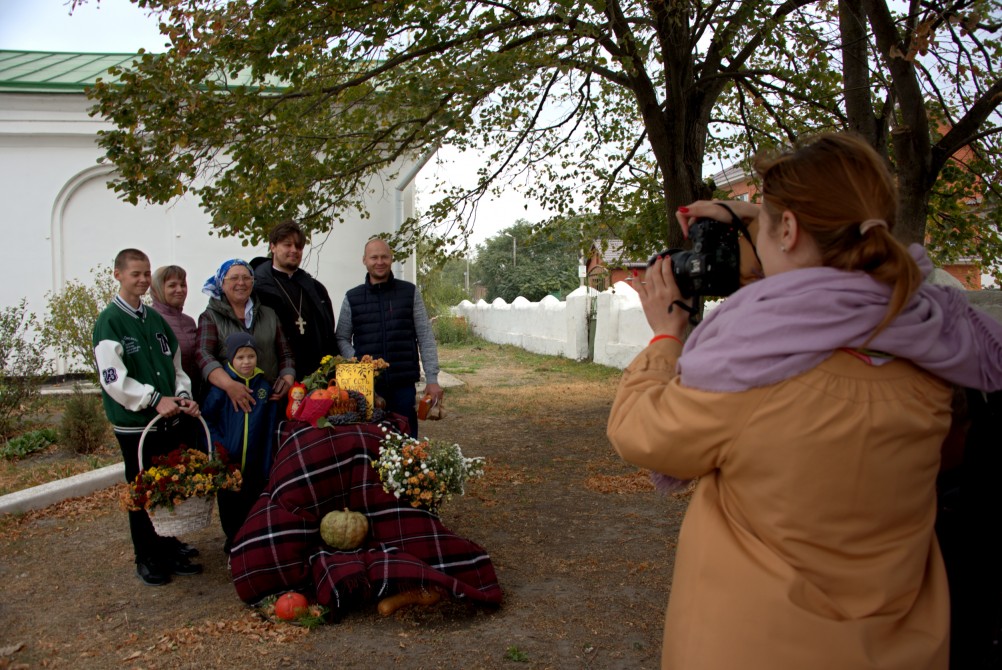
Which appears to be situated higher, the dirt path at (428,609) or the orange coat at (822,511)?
the orange coat at (822,511)

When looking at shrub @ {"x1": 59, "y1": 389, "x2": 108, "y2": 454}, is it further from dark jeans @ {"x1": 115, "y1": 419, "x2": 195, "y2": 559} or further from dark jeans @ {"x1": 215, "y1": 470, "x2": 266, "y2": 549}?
dark jeans @ {"x1": 215, "y1": 470, "x2": 266, "y2": 549}

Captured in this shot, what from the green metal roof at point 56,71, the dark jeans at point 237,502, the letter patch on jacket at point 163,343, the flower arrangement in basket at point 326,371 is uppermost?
the green metal roof at point 56,71

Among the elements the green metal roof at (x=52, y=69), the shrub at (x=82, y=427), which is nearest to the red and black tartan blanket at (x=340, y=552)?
the shrub at (x=82, y=427)

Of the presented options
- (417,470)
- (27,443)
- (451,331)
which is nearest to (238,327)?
(417,470)

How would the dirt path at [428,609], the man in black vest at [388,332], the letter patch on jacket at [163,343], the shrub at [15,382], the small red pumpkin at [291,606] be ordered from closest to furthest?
the dirt path at [428,609], the small red pumpkin at [291,606], the letter patch on jacket at [163,343], the man in black vest at [388,332], the shrub at [15,382]

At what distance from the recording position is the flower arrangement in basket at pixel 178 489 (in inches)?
165

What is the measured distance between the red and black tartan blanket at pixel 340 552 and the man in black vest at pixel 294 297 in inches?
39.8

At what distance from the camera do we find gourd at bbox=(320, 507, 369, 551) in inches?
161

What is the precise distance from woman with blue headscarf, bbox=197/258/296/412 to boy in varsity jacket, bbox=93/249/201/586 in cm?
18

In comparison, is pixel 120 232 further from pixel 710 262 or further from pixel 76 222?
pixel 710 262

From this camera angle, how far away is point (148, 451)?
4.54 metres

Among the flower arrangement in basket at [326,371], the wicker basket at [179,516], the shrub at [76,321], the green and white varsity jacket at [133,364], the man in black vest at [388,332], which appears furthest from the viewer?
the shrub at [76,321]

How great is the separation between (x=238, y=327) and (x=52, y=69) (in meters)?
12.3

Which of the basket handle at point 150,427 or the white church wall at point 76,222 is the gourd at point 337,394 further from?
the white church wall at point 76,222
